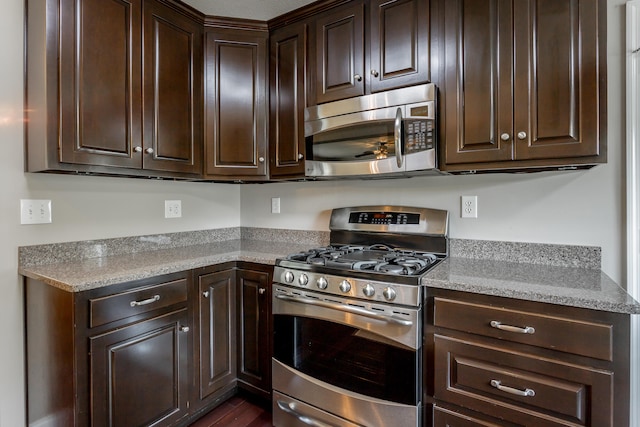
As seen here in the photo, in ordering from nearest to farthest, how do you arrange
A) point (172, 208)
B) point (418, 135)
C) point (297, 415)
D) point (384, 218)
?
point (418, 135) → point (297, 415) → point (384, 218) → point (172, 208)

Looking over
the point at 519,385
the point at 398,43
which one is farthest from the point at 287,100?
the point at 519,385

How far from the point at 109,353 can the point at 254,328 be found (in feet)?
2.40

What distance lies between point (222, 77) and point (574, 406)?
2.33m

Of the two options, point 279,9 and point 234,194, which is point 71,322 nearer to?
point 234,194

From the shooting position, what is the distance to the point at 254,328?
1930mm

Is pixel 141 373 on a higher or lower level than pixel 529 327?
lower

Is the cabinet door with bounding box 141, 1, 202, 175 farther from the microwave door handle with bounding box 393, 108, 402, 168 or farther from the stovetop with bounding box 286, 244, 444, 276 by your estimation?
the microwave door handle with bounding box 393, 108, 402, 168

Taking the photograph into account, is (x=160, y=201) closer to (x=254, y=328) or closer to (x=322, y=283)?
(x=254, y=328)

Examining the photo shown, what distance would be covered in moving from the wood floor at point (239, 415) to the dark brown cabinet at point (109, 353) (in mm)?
232

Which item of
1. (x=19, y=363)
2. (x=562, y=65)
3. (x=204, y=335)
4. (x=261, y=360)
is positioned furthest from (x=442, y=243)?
(x=19, y=363)

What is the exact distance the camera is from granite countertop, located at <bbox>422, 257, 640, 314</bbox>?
1101 millimetres

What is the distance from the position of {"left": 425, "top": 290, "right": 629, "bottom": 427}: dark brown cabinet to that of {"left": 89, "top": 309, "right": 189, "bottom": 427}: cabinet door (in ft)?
3.91

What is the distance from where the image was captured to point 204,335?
1819 millimetres

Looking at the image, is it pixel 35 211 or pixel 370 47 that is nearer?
pixel 35 211
